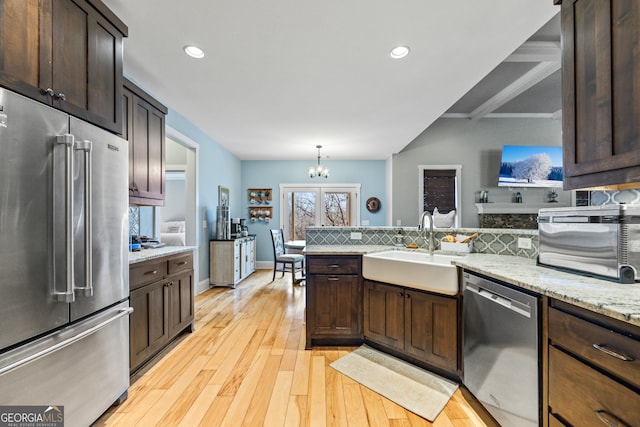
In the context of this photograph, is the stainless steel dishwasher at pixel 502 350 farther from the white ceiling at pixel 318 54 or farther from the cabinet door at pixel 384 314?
the white ceiling at pixel 318 54

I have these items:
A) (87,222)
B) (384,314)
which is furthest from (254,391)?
(87,222)

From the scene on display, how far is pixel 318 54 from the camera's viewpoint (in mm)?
2227

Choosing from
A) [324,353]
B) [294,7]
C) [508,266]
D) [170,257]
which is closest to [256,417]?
[324,353]

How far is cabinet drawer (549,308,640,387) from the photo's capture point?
850 mm

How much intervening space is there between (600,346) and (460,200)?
15.9ft

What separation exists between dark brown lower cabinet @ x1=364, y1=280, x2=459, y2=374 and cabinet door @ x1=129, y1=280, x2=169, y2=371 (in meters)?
Result: 1.73

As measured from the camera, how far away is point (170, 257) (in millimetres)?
2398

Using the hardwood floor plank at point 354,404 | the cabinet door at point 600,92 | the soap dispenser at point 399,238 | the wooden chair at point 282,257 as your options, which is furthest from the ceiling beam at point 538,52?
the wooden chair at point 282,257

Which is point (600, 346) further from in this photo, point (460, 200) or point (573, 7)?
point (460, 200)

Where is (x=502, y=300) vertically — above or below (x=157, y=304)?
above

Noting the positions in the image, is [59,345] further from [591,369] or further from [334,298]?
[591,369]

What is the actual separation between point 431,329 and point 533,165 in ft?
15.5

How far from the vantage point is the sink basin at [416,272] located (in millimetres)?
1865

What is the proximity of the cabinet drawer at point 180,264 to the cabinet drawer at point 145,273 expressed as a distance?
10 cm
